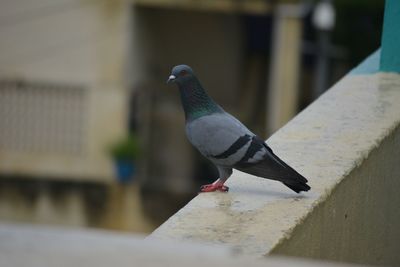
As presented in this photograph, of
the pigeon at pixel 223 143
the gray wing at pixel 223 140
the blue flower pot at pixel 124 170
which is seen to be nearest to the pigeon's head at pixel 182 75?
the pigeon at pixel 223 143

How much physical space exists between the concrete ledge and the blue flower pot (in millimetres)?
9214

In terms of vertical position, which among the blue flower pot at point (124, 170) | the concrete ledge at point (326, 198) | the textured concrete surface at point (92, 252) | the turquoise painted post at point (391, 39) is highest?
the turquoise painted post at point (391, 39)

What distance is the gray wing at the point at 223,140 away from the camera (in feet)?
15.2

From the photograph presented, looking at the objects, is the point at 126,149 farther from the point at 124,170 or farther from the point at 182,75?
the point at 182,75

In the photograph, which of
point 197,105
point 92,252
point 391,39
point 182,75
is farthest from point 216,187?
point 391,39

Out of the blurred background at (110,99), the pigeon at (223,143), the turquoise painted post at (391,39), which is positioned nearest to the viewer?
the pigeon at (223,143)

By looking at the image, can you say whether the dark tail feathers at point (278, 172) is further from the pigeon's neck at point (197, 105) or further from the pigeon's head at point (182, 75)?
the pigeon's head at point (182, 75)

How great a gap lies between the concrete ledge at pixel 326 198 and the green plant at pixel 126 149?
29.5ft

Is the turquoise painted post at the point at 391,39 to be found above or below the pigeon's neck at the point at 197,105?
above

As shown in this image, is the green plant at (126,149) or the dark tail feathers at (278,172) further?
the green plant at (126,149)

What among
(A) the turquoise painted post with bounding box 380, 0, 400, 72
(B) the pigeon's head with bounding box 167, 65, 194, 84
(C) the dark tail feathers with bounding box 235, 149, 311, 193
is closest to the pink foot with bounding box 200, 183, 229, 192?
(C) the dark tail feathers with bounding box 235, 149, 311, 193

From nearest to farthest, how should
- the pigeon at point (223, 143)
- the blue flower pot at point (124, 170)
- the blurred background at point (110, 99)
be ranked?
the pigeon at point (223, 143) → the blurred background at point (110, 99) → the blue flower pot at point (124, 170)

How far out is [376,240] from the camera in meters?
4.83

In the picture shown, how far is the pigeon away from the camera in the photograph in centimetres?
444
